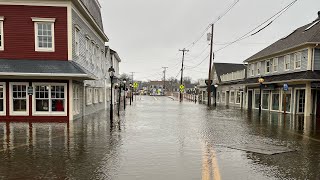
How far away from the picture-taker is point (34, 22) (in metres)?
16.2

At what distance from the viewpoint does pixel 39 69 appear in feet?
50.4

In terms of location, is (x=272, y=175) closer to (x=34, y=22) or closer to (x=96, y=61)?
(x=34, y=22)

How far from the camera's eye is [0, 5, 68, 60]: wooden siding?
16062mm

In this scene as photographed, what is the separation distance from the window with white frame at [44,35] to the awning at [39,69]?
87 cm

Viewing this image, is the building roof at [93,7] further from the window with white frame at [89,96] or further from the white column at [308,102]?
the white column at [308,102]

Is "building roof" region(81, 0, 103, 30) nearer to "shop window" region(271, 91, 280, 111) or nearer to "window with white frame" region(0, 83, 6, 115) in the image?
"window with white frame" region(0, 83, 6, 115)

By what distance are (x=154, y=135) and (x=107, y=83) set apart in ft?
66.4

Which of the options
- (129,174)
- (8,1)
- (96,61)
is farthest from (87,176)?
(96,61)

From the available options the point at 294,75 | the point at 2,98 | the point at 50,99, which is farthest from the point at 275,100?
the point at 2,98

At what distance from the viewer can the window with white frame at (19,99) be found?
1625 cm

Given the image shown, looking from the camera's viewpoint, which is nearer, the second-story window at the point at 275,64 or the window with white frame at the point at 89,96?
the window with white frame at the point at 89,96

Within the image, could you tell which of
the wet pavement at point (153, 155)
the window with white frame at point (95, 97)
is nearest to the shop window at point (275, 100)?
the wet pavement at point (153, 155)

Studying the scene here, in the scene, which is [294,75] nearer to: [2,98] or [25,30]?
[25,30]

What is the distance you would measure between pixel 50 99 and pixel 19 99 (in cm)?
184
